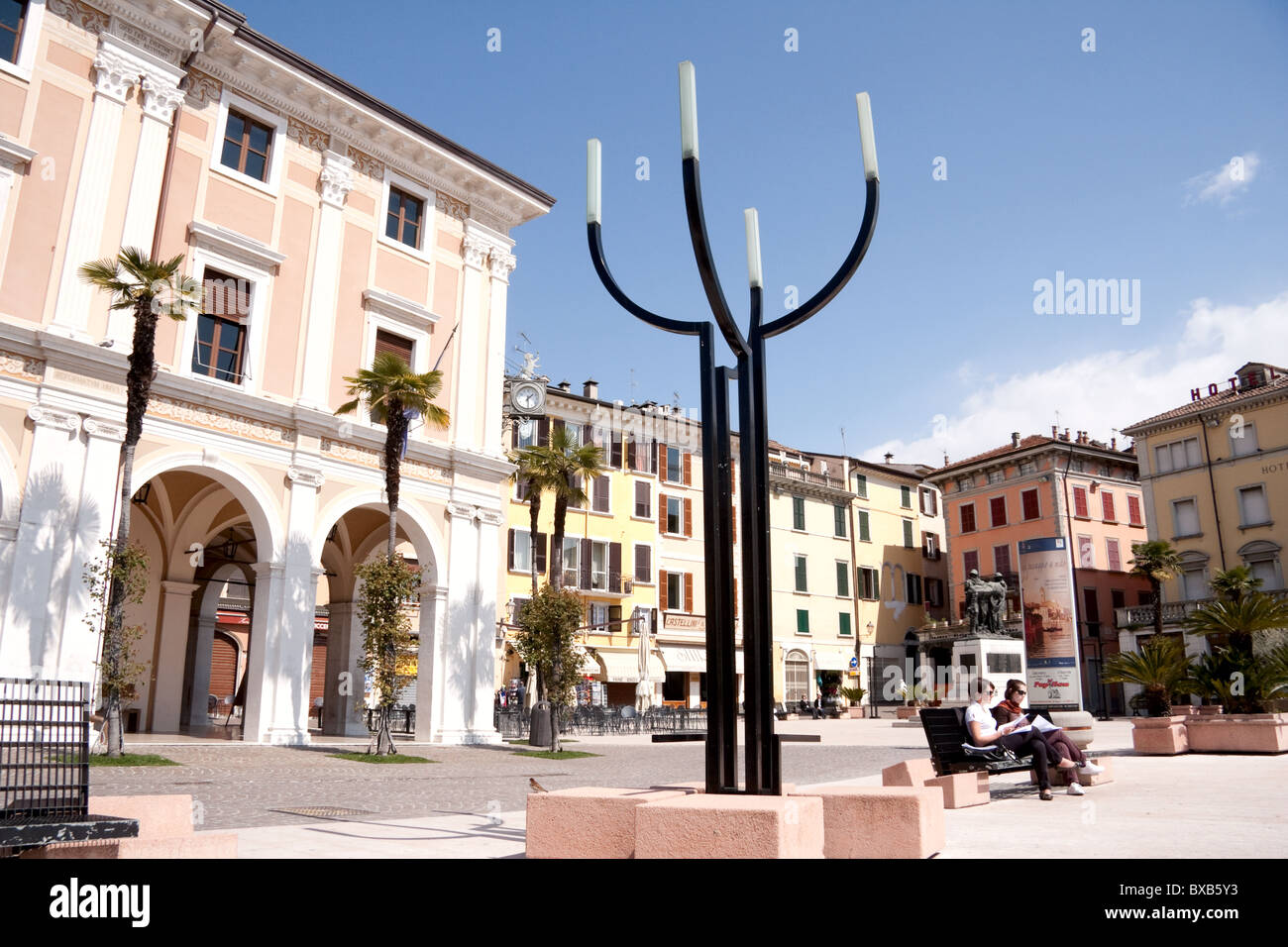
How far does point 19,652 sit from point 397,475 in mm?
6957

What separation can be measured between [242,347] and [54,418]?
4406mm

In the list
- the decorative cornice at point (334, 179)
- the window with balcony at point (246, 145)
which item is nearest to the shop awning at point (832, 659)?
the decorative cornice at point (334, 179)

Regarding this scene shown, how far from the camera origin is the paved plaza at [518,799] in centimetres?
670

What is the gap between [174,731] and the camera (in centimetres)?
2341

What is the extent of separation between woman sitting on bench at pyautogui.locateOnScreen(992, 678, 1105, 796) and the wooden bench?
1.67 ft

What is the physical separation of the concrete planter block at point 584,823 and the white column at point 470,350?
18940mm

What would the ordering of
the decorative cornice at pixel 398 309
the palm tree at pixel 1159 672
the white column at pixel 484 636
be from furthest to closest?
the white column at pixel 484 636 → the decorative cornice at pixel 398 309 → the palm tree at pixel 1159 672

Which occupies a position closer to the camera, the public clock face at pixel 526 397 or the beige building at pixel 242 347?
the beige building at pixel 242 347

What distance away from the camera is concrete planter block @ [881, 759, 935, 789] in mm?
8508

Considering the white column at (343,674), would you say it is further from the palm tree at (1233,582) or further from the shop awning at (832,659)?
the shop awning at (832,659)

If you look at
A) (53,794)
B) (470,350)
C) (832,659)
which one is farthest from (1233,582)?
(53,794)

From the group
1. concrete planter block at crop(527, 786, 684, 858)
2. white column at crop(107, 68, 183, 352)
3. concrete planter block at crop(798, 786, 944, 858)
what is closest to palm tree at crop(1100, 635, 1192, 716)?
concrete planter block at crop(798, 786, 944, 858)

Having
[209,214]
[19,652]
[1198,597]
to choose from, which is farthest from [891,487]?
[19,652]
